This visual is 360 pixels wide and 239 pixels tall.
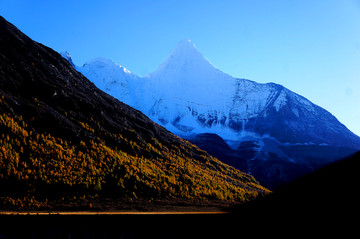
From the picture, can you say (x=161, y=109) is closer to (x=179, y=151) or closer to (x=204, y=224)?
(x=179, y=151)

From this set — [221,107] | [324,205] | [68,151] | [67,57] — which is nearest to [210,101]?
[221,107]

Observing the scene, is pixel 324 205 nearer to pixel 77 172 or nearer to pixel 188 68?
pixel 77 172

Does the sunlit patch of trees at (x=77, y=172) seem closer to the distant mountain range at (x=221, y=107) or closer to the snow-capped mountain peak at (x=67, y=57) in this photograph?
the distant mountain range at (x=221, y=107)

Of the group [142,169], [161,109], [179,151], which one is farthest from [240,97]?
[142,169]

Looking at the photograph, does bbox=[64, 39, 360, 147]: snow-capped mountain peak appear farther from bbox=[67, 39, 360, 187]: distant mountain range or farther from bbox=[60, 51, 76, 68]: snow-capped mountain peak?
bbox=[60, 51, 76, 68]: snow-capped mountain peak

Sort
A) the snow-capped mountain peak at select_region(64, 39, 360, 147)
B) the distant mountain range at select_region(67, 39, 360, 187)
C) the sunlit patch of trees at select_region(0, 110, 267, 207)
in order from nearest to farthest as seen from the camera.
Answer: the sunlit patch of trees at select_region(0, 110, 267, 207)
the distant mountain range at select_region(67, 39, 360, 187)
the snow-capped mountain peak at select_region(64, 39, 360, 147)

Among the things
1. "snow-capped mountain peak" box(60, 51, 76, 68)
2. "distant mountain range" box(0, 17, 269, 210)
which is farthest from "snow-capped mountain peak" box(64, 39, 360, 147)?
"distant mountain range" box(0, 17, 269, 210)

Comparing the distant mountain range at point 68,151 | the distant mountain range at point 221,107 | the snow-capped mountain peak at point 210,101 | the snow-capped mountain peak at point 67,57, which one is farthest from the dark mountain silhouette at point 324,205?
the snow-capped mountain peak at point 67,57
